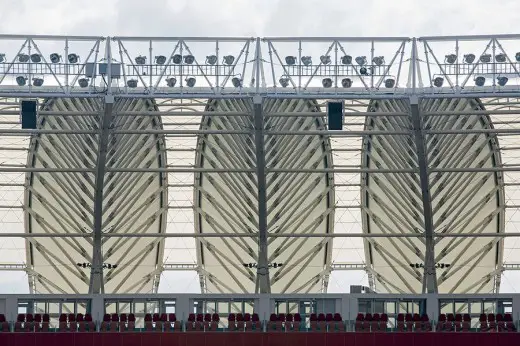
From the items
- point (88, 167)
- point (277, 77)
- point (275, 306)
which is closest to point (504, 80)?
point (277, 77)

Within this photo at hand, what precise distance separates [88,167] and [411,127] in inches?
746

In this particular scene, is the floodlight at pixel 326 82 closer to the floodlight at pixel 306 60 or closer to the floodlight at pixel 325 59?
the floodlight at pixel 325 59

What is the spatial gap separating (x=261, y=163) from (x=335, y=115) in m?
6.01

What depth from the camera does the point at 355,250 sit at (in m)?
→ 94.6

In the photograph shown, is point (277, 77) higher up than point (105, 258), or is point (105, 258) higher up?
point (277, 77)

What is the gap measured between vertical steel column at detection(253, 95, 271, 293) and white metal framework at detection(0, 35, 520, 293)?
120 mm

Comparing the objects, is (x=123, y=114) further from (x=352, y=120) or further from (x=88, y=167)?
(x=352, y=120)

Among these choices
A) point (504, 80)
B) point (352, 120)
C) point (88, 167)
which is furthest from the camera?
point (352, 120)

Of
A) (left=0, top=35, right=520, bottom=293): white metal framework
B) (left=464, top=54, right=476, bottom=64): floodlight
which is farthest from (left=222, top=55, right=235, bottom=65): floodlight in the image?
(left=464, top=54, right=476, bottom=64): floodlight

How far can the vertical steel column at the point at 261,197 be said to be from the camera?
7438 centimetres

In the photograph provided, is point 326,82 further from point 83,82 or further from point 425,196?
point 83,82

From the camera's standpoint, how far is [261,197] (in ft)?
259

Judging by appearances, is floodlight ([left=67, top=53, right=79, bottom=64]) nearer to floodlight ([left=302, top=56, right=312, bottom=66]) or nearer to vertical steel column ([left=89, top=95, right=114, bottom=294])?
vertical steel column ([left=89, top=95, right=114, bottom=294])

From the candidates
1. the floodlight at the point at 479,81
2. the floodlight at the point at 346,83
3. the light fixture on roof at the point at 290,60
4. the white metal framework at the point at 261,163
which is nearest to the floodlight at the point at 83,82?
the white metal framework at the point at 261,163
